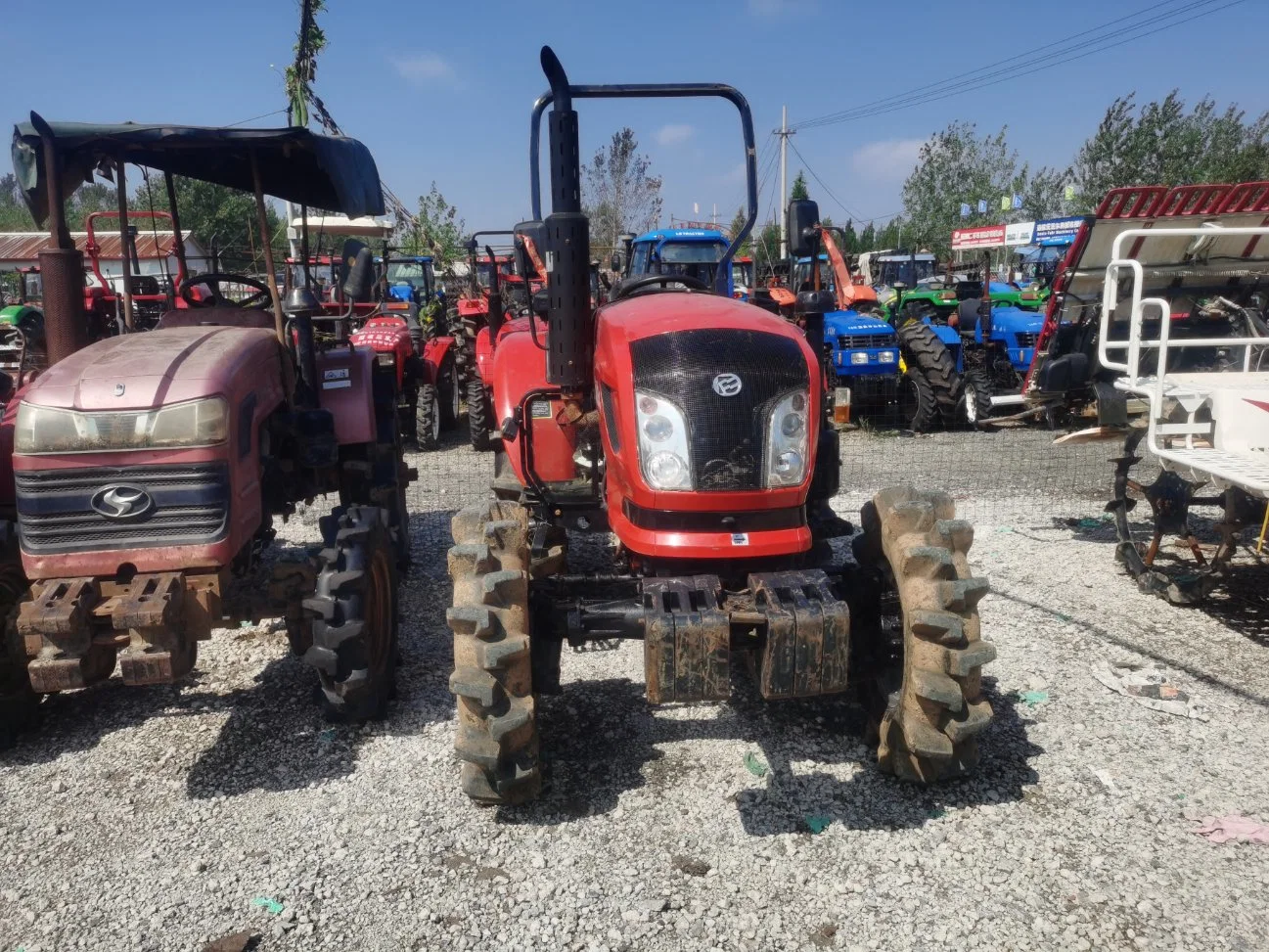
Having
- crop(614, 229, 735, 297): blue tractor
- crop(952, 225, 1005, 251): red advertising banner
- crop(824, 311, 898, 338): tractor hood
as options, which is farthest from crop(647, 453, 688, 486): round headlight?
crop(952, 225, 1005, 251): red advertising banner

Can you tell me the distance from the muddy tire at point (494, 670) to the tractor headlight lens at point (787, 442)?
946 millimetres

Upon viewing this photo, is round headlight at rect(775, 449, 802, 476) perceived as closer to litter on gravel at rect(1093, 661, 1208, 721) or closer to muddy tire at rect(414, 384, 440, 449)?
litter on gravel at rect(1093, 661, 1208, 721)

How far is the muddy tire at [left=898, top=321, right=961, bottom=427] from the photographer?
11344 mm

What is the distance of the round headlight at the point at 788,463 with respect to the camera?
10.7 feet

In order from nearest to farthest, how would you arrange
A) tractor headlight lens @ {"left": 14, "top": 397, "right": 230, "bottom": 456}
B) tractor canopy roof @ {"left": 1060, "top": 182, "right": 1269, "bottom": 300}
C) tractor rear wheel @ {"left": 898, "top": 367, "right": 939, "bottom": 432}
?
tractor headlight lens @ {"left": 14, "top": 397, "right": 230, "bottom": 456}
tractor canopy roof @ {"left": 1060, "top": 182, "right": 1269, "bottom": 300}
tractor rear wheel @ {"left": 898, "top": 367, "right": 939, "bottom": 432}

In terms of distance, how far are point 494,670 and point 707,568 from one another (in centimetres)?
81

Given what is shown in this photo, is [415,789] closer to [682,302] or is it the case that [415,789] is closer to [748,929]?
[748,929]

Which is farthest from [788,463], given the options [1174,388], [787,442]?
[1174,388]

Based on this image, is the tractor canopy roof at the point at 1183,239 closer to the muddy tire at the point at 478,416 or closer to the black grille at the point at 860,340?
the black grille at the point at 860,340

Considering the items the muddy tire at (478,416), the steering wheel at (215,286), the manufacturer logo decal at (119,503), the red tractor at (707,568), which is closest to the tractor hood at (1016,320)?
the muddy tire at (478,416)

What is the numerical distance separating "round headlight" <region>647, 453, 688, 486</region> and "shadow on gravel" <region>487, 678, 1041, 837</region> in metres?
1.21

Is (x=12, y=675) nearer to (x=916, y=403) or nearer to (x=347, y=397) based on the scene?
(x=347, y=397)

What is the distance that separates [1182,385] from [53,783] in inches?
227

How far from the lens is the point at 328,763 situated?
12.5 feet
